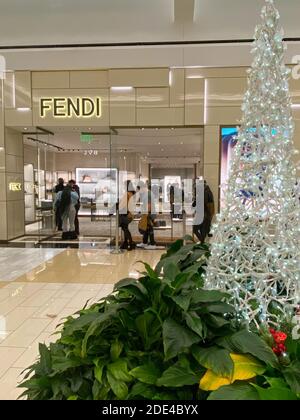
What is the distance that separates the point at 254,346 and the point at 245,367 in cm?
10

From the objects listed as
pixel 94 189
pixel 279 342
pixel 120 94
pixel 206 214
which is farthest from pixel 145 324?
pixel 94 189

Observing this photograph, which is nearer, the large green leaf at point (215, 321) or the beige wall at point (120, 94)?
the large green leaf at point (215, 321)

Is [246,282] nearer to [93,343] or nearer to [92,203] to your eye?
[93,343]

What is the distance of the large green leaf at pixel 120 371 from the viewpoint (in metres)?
1.46

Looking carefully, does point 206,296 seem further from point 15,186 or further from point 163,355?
point 15,186

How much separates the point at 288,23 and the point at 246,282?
19.9 feet

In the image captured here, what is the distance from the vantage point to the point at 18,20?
6062mm

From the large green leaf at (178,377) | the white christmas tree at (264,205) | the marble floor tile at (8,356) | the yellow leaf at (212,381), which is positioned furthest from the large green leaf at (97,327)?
the marble floor tile at (8,356)

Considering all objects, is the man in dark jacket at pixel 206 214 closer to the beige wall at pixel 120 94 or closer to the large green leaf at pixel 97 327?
the beige wall at pixel 120 94

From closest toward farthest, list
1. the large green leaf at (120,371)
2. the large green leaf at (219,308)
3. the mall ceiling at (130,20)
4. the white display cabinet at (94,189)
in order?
1. the large green leaf at (120,371)
2. the large green leaf at (219,308)
3. the mall ceiling at (130,20)
4. the white display cabinet at (94,189)

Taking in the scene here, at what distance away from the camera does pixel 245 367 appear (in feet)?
4.55

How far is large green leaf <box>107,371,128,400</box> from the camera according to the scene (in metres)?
1.42

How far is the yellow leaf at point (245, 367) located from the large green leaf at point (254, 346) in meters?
0.03

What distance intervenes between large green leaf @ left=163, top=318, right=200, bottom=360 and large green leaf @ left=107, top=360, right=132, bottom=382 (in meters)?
0.23
